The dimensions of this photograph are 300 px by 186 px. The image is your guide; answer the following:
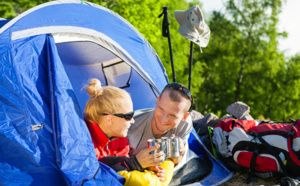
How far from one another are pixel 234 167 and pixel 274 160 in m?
0.45

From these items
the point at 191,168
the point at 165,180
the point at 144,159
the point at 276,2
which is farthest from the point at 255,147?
the point at 276,2

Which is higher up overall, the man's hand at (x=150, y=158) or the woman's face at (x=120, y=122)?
the woman's face at (x=120, y=122)

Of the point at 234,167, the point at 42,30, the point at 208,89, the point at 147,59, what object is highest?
the point at 42,30

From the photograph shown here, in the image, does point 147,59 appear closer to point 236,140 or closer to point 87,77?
point 87,77

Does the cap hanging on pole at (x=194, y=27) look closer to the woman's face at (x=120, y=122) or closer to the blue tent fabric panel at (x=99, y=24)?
the blue tent fabric panel at (x=99, y=24)

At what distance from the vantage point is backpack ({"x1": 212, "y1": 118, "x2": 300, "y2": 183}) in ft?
10.2

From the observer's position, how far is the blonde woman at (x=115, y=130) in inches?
88.7

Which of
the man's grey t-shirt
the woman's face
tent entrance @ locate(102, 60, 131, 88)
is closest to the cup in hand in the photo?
the woman's face

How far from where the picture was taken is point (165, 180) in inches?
98.3

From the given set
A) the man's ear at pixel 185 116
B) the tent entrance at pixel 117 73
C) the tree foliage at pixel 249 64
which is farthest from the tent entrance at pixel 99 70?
the tree foliage at pixel 249 64

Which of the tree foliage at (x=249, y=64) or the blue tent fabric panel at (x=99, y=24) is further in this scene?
the tree foliage at (x=249, y=64)

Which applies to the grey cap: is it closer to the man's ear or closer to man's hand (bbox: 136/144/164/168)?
the man's ear

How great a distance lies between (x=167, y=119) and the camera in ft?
8.90

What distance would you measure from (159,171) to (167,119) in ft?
1.53
